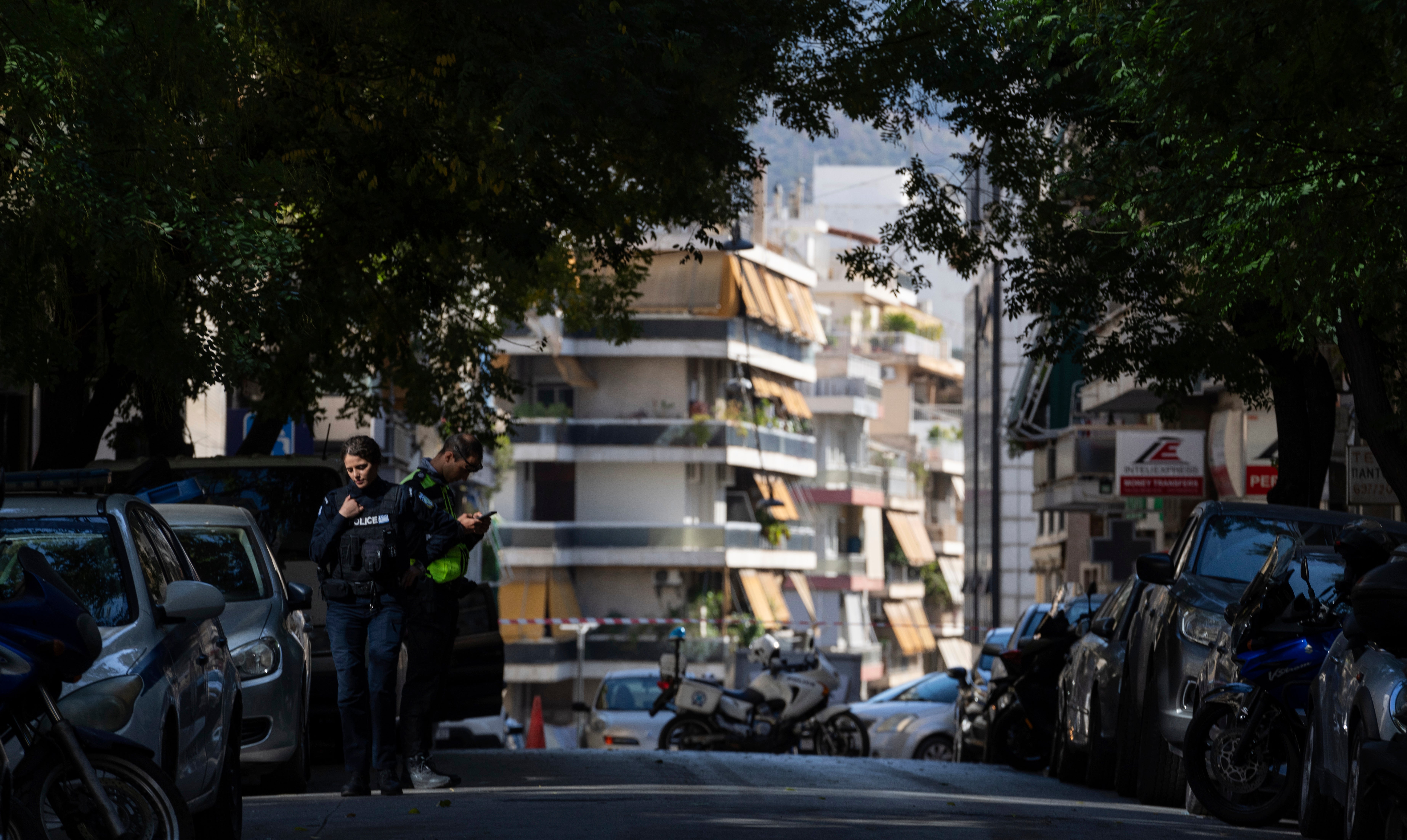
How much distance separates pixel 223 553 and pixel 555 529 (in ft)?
177

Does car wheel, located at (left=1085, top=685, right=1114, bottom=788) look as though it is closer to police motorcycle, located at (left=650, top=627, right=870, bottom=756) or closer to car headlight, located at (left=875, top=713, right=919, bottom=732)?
police motorcycle, located at (left=650, top=627, right=870, bottom=756)

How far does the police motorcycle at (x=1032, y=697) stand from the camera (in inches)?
805

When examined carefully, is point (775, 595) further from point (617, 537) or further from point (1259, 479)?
point (1259, 479)

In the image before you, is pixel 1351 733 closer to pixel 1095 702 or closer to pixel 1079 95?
pixel 1095 702

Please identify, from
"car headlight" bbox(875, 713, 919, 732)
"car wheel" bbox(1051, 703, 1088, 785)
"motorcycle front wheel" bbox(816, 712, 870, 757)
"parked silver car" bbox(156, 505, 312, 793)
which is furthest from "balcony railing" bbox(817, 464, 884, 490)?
"parked silver car" bbox(156, 505, 312, 793)

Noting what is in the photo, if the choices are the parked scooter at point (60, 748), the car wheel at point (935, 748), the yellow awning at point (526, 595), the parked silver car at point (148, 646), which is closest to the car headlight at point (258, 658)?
the parked silver car at point (148, 646)

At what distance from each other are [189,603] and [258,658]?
4470 mm

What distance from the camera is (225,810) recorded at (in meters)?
8.91

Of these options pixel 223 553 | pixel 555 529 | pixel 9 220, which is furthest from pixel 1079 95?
pixel 555 529

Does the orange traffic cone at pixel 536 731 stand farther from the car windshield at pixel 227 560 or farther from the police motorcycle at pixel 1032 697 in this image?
the car windshield at pixel 227 560

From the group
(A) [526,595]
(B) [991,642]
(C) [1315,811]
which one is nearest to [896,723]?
(B) [991,642]

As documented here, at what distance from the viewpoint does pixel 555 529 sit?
6738cm

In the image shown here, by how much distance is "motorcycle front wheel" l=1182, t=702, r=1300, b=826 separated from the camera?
37.5 feet

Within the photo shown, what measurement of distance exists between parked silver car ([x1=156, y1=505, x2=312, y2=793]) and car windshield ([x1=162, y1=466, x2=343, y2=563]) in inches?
122
